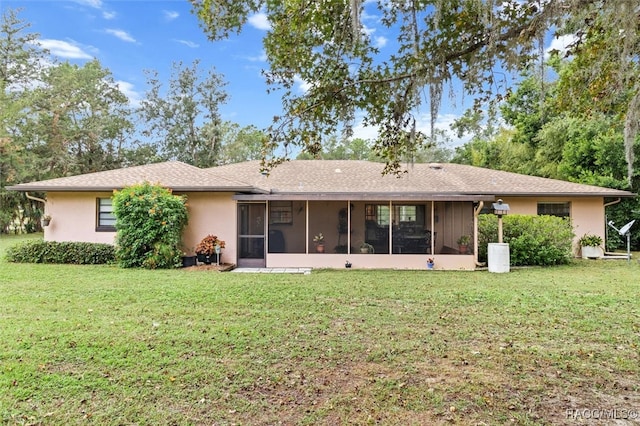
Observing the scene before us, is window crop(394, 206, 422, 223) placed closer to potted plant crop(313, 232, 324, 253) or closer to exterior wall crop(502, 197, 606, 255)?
potted plant crop(313, 232, 324, 253)

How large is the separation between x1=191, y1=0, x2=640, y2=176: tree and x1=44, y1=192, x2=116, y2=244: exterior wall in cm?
907

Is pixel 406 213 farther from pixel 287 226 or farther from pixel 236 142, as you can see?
pixel 236 142

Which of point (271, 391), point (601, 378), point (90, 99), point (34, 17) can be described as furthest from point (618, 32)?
point (34, 17)

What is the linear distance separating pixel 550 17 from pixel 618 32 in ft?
3.41

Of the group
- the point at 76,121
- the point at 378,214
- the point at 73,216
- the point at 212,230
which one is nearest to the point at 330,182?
the point at 378,214

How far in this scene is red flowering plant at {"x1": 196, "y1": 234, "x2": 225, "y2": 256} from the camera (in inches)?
416

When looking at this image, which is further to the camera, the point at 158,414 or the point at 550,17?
the point at 550,17

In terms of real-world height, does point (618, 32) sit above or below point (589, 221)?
above

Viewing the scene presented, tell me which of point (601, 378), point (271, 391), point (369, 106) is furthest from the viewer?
point (369, 106)

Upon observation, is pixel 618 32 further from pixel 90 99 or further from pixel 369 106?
pixel 90 99

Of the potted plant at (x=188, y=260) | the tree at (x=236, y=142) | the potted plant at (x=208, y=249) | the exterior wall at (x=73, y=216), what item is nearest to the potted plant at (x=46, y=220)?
the exterior wall at (x=73, y=216)

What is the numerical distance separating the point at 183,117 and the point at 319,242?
73.5 ft

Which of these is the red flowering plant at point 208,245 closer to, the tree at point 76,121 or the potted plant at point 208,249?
the potted plant at point 208,249

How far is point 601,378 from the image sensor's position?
3.46m
